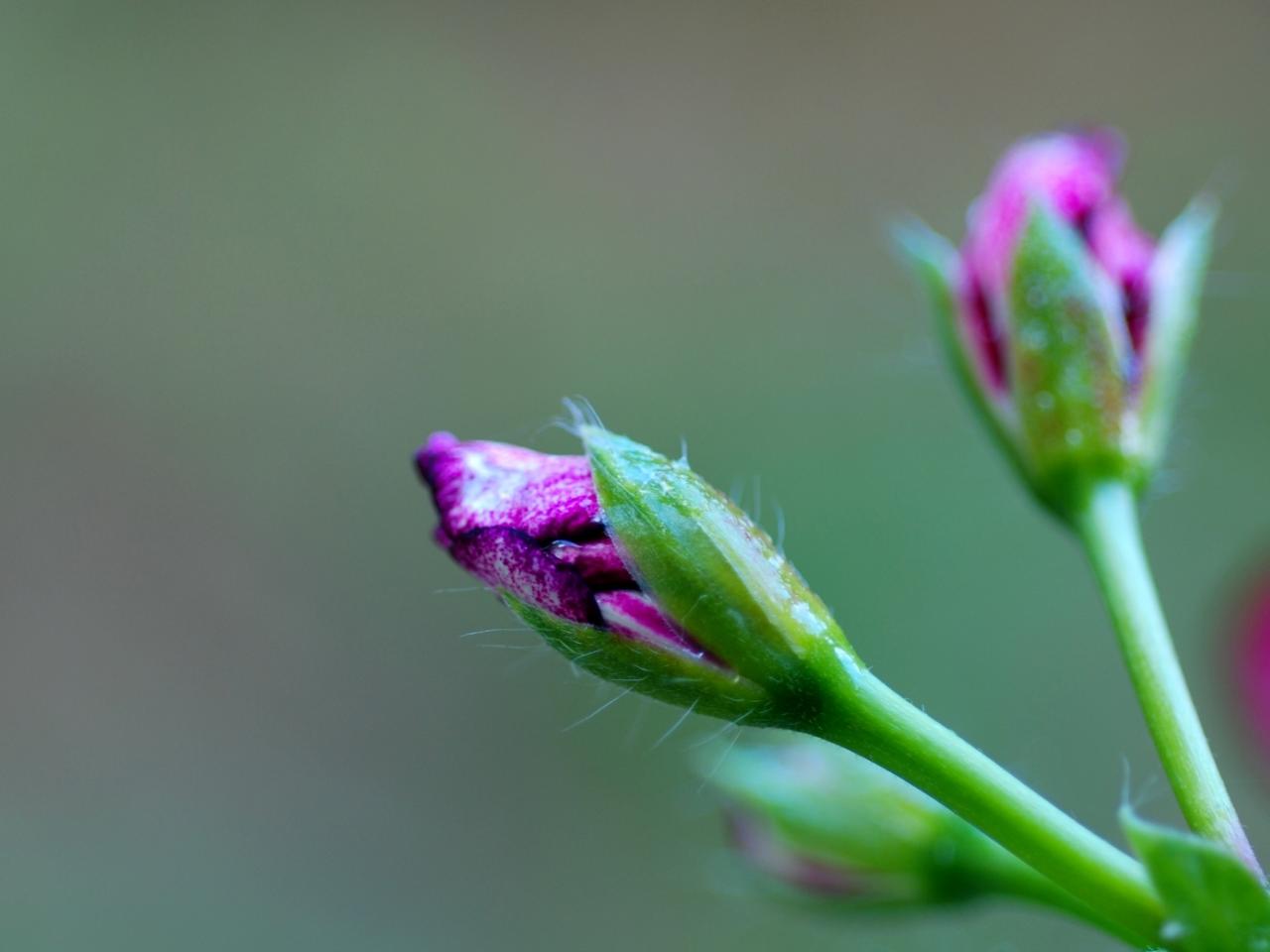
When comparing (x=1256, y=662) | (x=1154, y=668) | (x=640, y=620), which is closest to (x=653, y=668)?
(x=640, y=620)

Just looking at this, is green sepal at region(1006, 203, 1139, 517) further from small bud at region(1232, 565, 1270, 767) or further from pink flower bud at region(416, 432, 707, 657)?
pink flower bud at region(416, 432, 707, 657)

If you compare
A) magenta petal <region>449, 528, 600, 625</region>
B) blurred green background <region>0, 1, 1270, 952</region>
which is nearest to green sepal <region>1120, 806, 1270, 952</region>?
magenta petal <region>449, 528, 600, 625</region>

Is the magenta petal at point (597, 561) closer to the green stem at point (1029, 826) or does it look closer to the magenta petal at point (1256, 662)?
the green stem at point (1029, 826)

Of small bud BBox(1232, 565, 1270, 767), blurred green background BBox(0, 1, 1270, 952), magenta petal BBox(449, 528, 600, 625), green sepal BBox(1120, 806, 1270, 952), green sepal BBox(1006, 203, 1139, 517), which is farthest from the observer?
blurred green background BBox(0, 1, 1270, 952)

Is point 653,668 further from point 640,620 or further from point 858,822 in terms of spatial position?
point 858,822

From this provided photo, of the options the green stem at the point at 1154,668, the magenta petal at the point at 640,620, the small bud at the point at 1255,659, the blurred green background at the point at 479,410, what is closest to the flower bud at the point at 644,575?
the magenta petal at the point at 640,620
